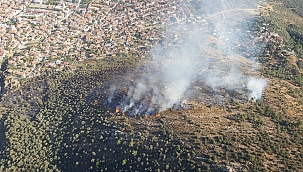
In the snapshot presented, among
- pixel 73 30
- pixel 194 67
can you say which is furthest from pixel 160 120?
pixel 73 30

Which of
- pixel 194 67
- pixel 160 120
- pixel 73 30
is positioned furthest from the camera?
pixel 73 30

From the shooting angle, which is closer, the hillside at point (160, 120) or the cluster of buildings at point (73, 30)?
the hillside at point (160, 120)

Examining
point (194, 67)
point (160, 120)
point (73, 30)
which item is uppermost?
point (160, 120)

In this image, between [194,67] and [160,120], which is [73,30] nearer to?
[194,67]

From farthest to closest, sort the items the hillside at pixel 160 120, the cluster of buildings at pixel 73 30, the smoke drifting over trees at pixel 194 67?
1. the cluster of buildings at pixel 73 30
2. the smoke drifting over trees at pixel 194 67
3. the hillside at pixel 160 120

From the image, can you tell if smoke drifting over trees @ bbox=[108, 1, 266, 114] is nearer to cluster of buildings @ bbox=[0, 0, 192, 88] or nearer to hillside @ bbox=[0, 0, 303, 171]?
hillside @ bbox=[0, 0, 303, 171]

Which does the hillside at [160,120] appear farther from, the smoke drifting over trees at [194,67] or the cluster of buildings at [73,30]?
the cluster of buildings at [73,30]

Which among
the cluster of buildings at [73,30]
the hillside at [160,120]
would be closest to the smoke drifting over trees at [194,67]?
the hillside at [160,120]
